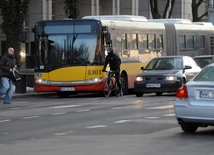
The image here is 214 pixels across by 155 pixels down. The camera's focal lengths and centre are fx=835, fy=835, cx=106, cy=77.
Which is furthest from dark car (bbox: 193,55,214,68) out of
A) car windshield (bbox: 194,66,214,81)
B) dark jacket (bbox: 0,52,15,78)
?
car windshield (bbox: 194,66,214,81)

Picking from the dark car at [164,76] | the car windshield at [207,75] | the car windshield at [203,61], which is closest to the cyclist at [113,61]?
the dark car at [164,76]

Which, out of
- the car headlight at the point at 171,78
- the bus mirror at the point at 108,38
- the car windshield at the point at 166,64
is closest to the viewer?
the car headlight at the point at 171,78

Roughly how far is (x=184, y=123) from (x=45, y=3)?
116 ft

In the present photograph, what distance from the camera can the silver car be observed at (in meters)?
14.8

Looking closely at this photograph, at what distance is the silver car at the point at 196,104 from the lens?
48.5ft

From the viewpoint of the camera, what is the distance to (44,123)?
59.0 feet

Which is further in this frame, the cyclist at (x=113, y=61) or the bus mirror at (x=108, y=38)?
the bus mirror at (x=108, y=38)

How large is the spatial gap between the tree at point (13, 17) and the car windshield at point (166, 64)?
864 cm

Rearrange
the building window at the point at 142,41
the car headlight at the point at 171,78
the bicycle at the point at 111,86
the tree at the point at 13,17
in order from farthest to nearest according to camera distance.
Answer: the tree at the point at 13,17 → the building window at the point at 142,41 → the bicycle at the point at 111,86 → the car headlight at the point at 171,78

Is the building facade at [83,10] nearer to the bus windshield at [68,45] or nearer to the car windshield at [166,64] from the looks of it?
the bus windshield at [68,45]

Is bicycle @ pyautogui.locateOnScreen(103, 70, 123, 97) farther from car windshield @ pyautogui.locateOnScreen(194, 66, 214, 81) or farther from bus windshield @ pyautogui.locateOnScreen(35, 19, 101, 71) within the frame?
car windshield @ pyautogui.locateOnScreen(194, 66, 214, 81)

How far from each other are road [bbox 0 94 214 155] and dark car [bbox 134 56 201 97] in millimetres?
5680

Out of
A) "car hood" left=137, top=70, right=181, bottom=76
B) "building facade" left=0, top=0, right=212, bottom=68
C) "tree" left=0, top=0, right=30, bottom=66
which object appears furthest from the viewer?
"building facade" left=0, top=0, right=212, bottom=68

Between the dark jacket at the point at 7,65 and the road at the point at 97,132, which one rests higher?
the dark jacket at the point at 7,65
